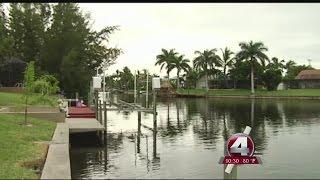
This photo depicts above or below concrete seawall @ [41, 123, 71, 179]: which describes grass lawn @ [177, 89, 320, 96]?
→ above

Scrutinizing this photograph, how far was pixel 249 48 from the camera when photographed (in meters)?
88.1

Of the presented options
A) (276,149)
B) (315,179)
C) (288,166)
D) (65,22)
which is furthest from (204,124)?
(65,22)

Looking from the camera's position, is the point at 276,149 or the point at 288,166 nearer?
the point at 288,166

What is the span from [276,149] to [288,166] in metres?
4.61

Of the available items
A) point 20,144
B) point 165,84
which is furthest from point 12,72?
point 165,84

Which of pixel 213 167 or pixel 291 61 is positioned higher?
pixel 291 61

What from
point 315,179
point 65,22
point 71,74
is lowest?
point 315,179

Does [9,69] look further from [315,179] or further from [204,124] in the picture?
[315,179]

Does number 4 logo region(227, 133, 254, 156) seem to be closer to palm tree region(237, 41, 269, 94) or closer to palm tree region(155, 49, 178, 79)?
palm tree region(237, 41, 269, 94)

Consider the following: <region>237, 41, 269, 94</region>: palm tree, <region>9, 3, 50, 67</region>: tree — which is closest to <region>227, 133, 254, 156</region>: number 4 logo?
<region>9, 3, 50, 67</region>: tree

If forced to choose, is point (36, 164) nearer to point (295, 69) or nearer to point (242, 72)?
point (242, 72)

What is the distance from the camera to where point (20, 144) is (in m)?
17.1

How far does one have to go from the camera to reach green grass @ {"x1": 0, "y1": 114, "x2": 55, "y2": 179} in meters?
12.8

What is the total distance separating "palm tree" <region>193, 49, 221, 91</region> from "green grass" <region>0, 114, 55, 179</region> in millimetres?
75133
